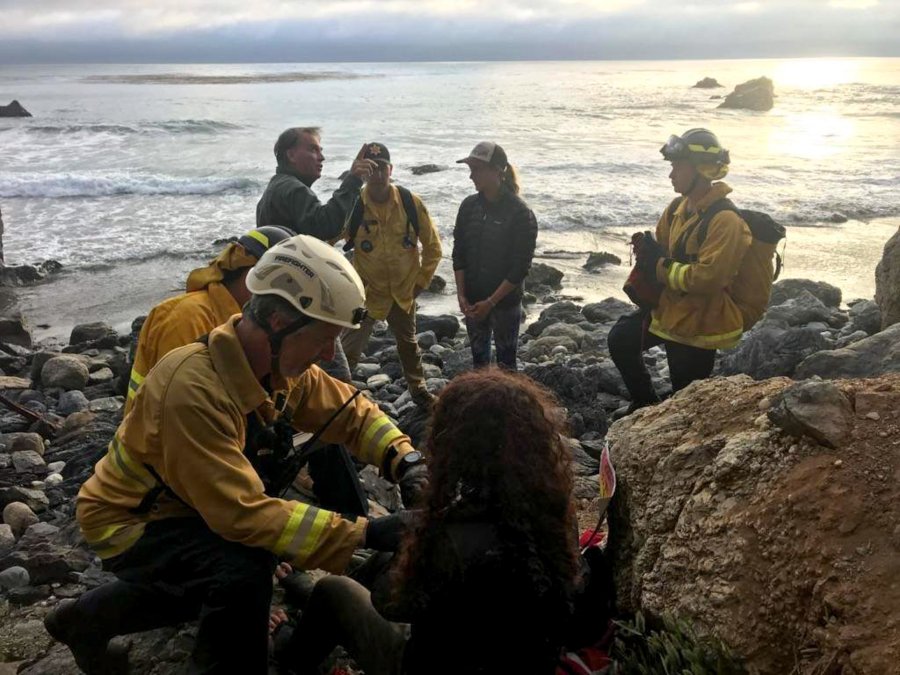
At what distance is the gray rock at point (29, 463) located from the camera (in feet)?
20.2

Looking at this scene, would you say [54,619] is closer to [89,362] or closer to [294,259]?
[294,259]

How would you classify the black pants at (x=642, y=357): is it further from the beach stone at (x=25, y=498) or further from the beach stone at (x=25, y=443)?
the beach stone at (x=25, y=443)

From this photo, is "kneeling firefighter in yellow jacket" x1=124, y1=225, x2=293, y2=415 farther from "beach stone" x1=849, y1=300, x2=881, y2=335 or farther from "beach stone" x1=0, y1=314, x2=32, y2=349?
"beach stone" x1=0, y1=314, x2=32, y2=349

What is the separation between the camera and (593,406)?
6.95 meters

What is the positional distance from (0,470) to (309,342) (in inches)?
173

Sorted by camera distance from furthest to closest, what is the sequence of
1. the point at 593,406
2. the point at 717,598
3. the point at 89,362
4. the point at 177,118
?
the point at 177,118 < the point at 89,362 < the point at 593,406 < the point at 717,598

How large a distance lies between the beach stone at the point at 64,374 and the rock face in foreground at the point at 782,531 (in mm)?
6963

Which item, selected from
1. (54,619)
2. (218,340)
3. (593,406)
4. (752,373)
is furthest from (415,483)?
(752,373)

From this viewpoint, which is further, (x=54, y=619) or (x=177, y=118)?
(x=177, y=118)

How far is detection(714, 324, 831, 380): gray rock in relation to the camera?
281 inches

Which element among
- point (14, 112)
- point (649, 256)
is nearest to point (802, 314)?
point (649, 256)

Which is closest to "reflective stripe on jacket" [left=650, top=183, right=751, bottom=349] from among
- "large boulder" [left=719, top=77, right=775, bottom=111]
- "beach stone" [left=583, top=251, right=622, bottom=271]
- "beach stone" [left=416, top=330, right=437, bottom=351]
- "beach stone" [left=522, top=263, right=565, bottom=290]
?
"beach stone" [left=416, top=330, right=437, bottom=351]

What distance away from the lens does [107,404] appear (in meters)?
7.80

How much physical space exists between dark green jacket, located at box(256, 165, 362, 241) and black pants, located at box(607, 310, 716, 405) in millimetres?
2195
